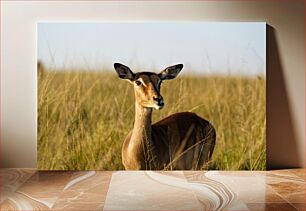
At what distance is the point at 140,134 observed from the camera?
15.9ft

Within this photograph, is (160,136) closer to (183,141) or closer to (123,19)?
(183,141)

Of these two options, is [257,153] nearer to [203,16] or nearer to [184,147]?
[184,147]

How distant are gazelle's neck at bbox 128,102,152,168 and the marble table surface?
17cm

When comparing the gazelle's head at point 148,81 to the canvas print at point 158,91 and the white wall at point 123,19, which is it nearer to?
the canvas print at point 158,91

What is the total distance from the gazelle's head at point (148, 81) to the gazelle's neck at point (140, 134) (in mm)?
63

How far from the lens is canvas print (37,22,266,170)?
489 cm

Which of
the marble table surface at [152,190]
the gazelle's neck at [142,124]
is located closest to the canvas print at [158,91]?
the gazelle's neck at [142,124]

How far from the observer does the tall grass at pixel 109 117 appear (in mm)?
4891

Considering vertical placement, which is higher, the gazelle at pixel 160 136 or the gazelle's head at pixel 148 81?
the gazelle's head at pixel 148 81

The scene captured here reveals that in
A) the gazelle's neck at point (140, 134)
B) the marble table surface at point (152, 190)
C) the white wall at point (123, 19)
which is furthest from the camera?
the white wall at point (123, 19)

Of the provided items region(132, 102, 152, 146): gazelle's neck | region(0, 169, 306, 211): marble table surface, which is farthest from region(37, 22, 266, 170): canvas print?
region(0, 169, 306, 211): marble table surface

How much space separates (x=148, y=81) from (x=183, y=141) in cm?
59

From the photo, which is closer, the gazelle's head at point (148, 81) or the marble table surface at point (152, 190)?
the marble table surface at point (152, 190)

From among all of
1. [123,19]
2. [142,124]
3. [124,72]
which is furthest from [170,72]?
[123,19]
